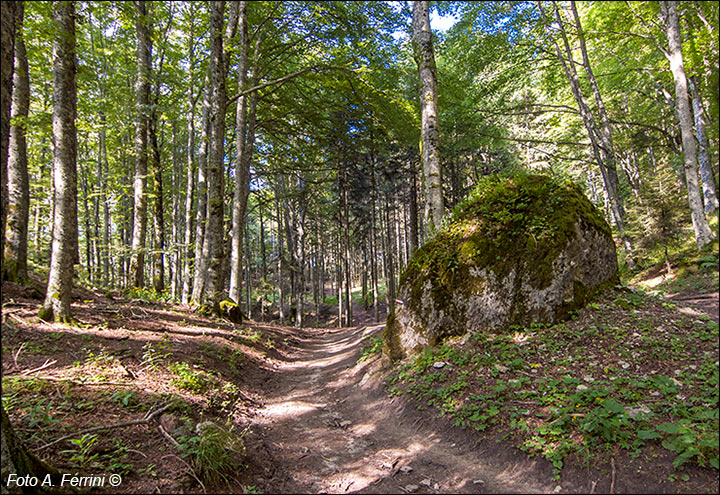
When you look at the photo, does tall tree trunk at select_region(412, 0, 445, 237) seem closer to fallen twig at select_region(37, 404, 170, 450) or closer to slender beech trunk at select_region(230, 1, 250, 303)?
slender beech trunk at select_region(230, 1, 250, 303)

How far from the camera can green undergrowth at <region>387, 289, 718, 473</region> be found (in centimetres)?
263

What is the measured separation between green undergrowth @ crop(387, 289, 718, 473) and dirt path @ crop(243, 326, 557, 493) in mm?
287

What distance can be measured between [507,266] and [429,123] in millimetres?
4234

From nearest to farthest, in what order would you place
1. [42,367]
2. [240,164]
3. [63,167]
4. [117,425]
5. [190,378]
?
1. [117,425]
2. [42,367]
3. [190,378]
4. [63,167]
5. [240,164]

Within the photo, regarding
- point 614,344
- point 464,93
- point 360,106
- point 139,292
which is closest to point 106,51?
point 139,292

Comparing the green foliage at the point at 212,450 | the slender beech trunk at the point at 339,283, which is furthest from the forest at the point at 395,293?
the slender beech trunk at the point at 339,283

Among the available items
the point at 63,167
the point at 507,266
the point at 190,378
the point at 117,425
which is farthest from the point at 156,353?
the point at 507,266

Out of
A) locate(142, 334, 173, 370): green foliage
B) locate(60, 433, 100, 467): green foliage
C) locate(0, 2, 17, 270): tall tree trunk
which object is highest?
locate(0, 2, 17, 270): tall tree trunk

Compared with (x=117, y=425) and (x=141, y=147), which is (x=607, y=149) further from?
(x=141, y=147)

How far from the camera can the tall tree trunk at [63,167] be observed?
5.52 meters

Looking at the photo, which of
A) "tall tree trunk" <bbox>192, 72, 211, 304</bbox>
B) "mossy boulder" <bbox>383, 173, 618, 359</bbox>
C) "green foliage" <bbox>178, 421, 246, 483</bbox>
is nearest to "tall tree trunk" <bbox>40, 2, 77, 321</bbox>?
"green foliage" <bbox>178, 421, 246, 483</bbox>

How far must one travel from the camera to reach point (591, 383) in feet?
12.0

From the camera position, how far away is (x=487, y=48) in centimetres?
1173

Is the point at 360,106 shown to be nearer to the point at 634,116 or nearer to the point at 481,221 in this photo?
the point at 481,221
